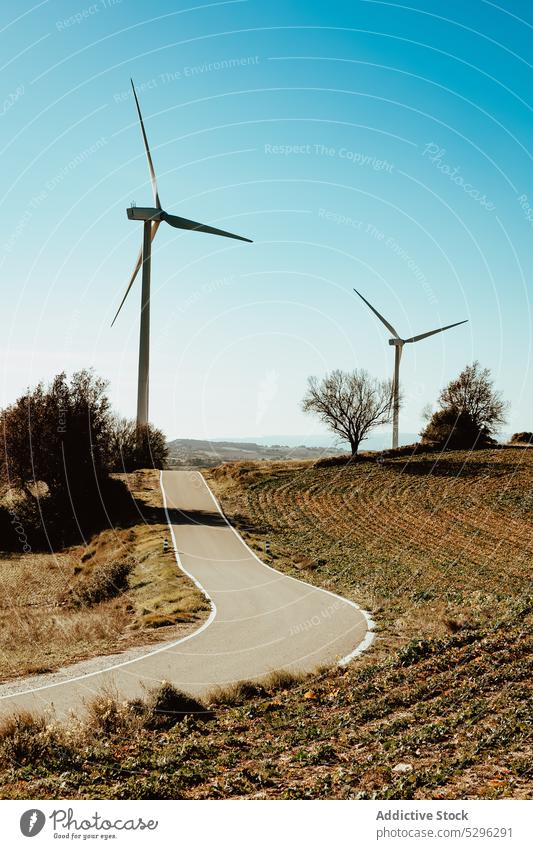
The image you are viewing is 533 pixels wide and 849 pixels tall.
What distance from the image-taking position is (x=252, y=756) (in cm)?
1155

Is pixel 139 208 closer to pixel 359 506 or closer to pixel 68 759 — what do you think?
Result: pixel 359 506

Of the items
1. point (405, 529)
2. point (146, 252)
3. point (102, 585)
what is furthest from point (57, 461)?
point (405, 529)

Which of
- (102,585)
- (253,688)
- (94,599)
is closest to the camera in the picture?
(253,688)

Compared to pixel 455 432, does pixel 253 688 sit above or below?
below

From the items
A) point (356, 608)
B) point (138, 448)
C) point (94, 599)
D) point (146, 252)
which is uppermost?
point (146, 252)

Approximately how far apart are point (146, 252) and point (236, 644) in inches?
1903

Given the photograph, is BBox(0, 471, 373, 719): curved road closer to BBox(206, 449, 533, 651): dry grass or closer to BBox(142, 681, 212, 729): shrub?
BBox(142, 681, 212, 729): shrub

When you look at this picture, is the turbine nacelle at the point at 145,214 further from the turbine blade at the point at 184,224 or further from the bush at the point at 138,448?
the bush at the point at 138,448

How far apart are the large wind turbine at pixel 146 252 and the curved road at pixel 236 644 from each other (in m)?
25.7

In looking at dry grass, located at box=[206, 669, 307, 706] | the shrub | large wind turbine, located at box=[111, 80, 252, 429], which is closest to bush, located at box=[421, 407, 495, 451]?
large wind turbine, located at box=[111, 80, 252, 429]

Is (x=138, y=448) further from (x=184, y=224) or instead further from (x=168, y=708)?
(x=168, y=708)

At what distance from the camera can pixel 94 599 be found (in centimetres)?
3425

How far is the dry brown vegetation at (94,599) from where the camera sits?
72.2 feet

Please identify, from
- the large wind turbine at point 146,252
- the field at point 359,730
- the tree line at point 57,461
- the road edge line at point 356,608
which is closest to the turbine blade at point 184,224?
the large wind turbine at point 146,252
